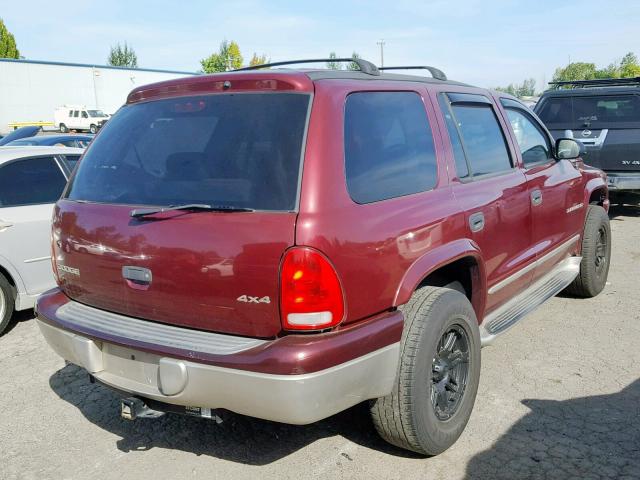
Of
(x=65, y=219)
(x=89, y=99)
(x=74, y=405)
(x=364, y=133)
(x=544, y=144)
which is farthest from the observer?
(x=89, y=99)

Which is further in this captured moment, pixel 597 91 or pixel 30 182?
pixel 597 91

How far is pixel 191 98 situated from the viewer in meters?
2.92

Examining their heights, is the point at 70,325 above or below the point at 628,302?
above

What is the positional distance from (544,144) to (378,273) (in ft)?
9.03

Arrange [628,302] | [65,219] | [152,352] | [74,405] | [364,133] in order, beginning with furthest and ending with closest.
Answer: [628,302] → [74,405] → [65,219] → [364,133] → [152,352]

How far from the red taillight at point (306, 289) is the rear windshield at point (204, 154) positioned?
223 mm

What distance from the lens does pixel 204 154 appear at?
2.73 metres

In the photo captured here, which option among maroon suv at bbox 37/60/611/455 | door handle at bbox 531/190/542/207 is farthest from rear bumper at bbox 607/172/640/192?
maroon suv at bbox 37/60/611/455

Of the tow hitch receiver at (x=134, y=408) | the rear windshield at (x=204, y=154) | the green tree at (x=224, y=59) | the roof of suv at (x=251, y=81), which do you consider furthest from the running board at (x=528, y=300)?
the green tree at (x=224, y=59)

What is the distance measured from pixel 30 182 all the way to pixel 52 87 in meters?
44.7

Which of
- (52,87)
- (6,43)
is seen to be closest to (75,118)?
(52,87)

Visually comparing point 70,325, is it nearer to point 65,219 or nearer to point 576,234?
point 65,219

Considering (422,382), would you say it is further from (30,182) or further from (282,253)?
(30,182)

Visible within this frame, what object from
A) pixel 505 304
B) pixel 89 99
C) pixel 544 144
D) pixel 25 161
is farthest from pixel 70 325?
pixel 89 99
